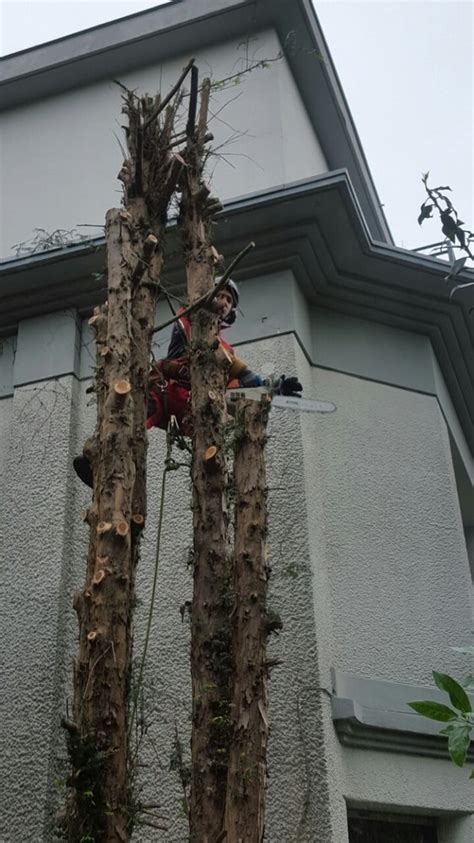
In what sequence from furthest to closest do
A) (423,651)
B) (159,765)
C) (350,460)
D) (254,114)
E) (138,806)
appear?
(254,114) → (350,460) → (423,651) → (159,765) → (138,806)

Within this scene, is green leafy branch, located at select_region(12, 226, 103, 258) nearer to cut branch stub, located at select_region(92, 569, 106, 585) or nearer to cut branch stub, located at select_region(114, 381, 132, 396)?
cut branch stub, located at select_region(114, 381, 132, 396)

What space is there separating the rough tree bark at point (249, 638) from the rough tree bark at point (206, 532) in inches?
3.1

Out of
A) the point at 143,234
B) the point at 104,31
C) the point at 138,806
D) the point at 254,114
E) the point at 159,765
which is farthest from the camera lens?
the point at 104,31

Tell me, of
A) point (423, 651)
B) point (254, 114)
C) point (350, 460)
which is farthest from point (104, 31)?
point (423, 651)

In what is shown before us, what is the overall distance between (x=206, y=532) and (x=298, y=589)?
203 cm

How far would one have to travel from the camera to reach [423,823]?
18.8ft

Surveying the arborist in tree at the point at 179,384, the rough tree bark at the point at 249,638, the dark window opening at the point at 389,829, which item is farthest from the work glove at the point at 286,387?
the dark window opening at the point at 389,829

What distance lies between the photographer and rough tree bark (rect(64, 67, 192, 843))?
3.15m

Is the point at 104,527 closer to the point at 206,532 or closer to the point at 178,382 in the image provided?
the point at 206,532

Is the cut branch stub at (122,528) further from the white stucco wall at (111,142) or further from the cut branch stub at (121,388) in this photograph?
the white stucco wall at (111,142)

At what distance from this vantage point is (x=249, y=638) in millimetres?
3537

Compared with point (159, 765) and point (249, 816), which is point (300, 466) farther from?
point (249, 816)

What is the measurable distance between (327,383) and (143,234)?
267 cm

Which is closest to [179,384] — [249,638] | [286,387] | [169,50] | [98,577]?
[286,387]
